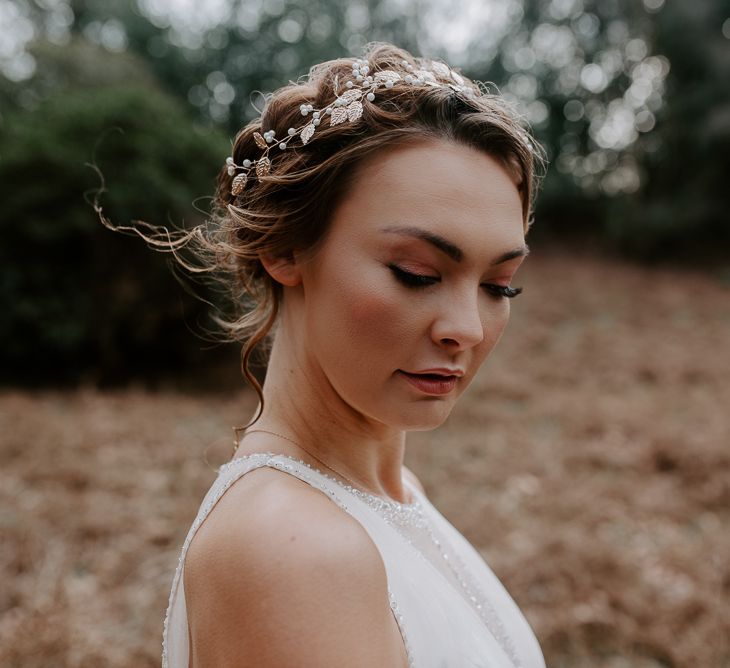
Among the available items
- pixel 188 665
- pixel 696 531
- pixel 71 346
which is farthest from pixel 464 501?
pixel 71 346

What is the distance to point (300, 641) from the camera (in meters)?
0.90

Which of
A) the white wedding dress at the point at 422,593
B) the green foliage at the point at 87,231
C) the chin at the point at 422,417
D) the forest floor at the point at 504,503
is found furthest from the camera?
the green foliage at the point at 87,231

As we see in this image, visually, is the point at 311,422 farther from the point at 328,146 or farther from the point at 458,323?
the point at 328,146

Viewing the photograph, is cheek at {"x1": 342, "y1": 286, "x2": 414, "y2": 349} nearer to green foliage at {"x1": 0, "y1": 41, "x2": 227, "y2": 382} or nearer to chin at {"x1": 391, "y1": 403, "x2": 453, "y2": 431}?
chin at {"x1": 391, "y1": 403, "x2": 453, "y2": 431}

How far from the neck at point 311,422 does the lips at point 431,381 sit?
0.62ft

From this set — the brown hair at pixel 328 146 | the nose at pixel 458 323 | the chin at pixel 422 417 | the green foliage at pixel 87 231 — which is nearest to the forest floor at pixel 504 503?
the green foliage at pixel 87 231

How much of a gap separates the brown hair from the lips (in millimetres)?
311

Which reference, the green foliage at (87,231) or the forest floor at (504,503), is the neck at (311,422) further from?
the green foliage at (87,231)

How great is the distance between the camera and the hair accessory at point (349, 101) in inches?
51.9

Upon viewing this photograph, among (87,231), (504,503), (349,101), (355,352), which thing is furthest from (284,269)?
(87,231)

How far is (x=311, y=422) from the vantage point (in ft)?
4.49

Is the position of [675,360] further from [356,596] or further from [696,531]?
[356,596]

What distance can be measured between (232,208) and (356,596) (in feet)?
2.68

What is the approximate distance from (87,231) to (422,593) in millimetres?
7146
